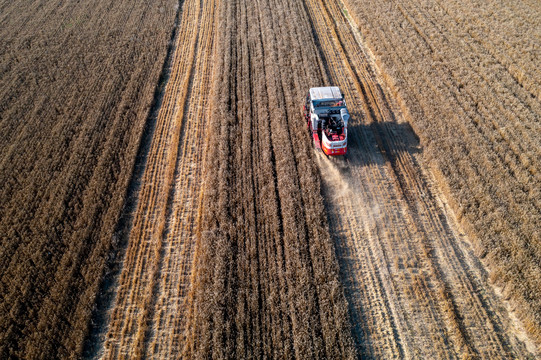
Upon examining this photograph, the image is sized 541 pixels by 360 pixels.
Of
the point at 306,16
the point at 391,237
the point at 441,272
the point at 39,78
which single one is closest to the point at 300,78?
the point at 306,16

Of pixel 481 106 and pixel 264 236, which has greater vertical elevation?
pixel 481 106

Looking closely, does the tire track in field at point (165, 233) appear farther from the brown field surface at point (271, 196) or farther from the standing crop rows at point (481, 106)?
the standing crop rows at point (481, 106)

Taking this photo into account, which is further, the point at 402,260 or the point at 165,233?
the point at 165,233

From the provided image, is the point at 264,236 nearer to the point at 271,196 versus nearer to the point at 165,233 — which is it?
the point at 271,196

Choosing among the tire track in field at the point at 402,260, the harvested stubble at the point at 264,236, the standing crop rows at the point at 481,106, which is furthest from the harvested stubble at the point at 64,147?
the standing crop rows at the point at 481,106

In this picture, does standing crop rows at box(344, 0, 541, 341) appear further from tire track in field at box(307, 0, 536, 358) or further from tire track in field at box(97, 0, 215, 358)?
tire track in field at box(97, 0, 215, 358)

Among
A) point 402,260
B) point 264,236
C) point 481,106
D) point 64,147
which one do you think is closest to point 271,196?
point 264,236
